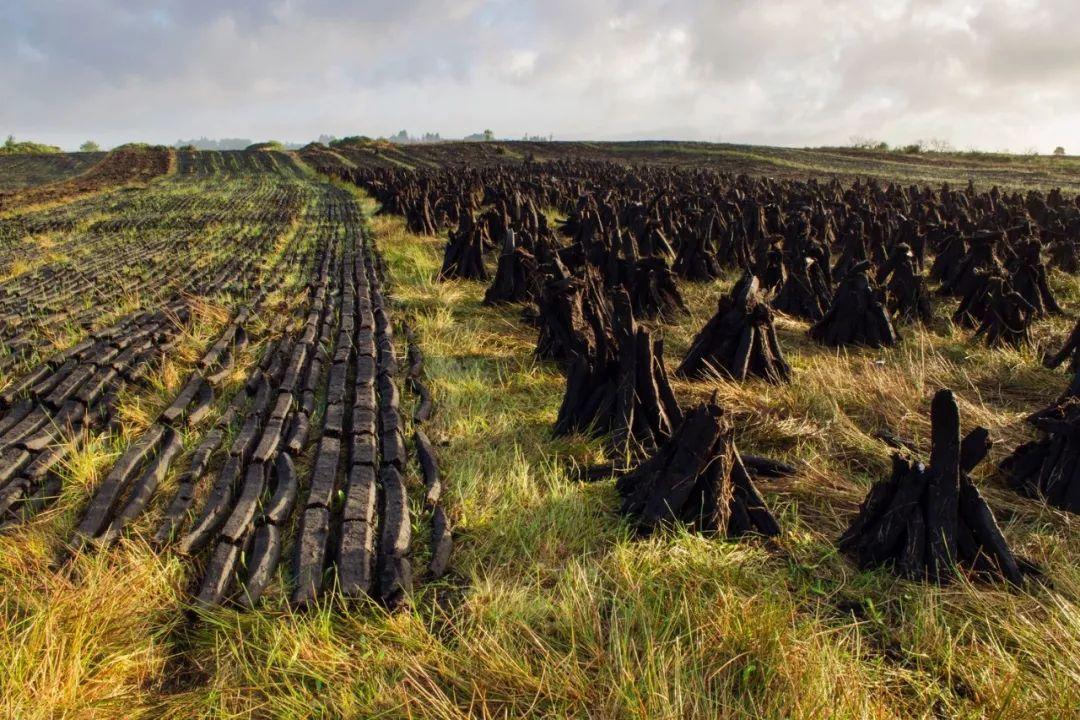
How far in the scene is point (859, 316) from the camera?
6.22 meters

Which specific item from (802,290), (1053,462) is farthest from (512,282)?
(1053,462)

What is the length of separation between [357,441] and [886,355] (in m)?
5.07

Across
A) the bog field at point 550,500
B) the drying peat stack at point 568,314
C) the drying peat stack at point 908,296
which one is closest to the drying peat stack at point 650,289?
the bog field at point 550,500

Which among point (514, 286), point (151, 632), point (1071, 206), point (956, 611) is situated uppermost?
point (1071, 206)

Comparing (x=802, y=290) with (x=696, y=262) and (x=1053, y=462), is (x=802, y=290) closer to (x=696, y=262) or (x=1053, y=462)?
(x=696, y=262)

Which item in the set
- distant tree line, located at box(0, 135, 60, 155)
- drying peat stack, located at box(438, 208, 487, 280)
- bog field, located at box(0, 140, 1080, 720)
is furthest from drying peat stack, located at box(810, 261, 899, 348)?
distant tree line, located at box(0, 135, 60, 155)

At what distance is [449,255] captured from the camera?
10.1m

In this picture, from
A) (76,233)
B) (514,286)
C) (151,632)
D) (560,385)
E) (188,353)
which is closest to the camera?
(151,632)

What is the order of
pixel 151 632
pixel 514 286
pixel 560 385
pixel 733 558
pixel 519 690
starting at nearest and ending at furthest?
pixel 519 690, pixel 151 632, pixel 733 558, pixel 560 385, pixel 514 286

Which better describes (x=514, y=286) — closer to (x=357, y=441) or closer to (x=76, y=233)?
(x=357, y=441)

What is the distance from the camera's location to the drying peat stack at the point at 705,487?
298 centimetres

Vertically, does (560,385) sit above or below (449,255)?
below

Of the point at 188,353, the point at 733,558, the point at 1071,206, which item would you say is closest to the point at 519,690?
the point at 733,558

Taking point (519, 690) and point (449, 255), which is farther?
point (449, 255)
